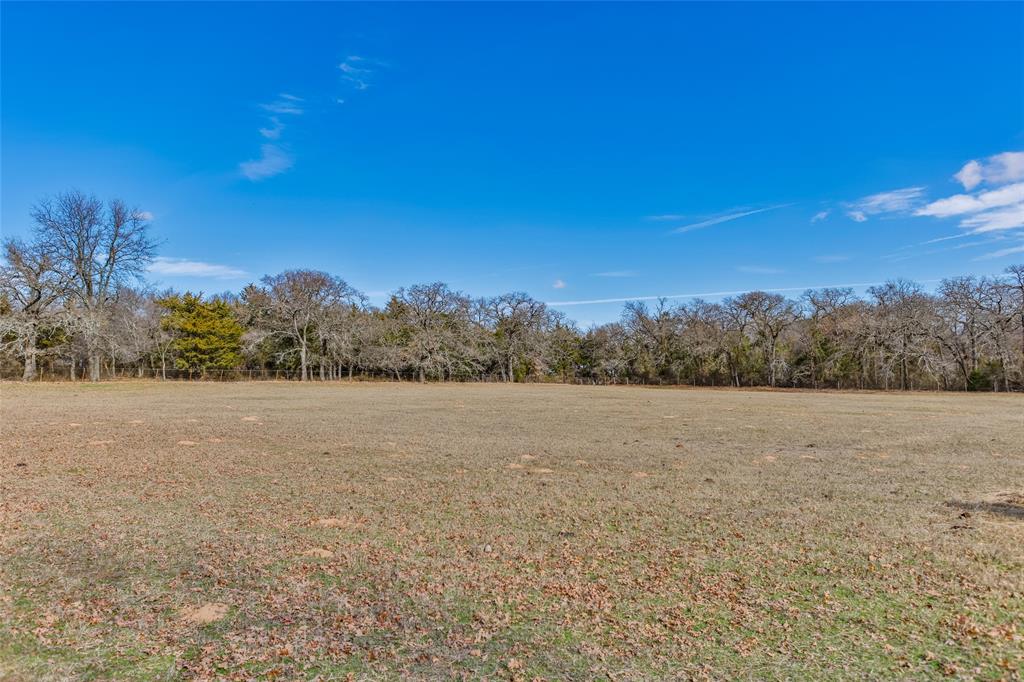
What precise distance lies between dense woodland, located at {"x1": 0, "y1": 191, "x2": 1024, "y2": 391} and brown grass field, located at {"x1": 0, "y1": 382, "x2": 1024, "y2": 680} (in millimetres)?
30304

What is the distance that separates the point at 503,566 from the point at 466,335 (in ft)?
153

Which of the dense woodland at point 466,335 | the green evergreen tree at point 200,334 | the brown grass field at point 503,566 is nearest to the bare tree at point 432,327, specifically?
the dense woodland at point 466,335

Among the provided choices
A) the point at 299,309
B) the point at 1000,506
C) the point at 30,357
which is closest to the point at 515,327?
the point at 299,309

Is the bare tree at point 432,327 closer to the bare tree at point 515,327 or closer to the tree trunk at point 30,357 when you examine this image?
the bare tree at point 515,327

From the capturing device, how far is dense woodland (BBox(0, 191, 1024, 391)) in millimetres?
33031

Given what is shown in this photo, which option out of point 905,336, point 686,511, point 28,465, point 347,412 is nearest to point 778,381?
point 905,336

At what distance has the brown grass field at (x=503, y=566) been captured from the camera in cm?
278

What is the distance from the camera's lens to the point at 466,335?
165ft

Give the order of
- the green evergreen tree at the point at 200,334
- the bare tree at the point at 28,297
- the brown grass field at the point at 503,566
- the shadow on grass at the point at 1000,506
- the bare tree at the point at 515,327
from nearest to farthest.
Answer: the brown grass field at the point at 503,566 → the shadow on grass at the point at 1000,506 → the bare tree at the point at 28,297 → the green evergreen tree at the point at 200,334 → the bare tree at the point at 515,327

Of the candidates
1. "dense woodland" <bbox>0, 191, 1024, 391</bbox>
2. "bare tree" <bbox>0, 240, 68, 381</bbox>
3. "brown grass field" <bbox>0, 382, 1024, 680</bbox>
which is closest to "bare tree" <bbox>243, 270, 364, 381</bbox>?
"dense woodland" <bbox>0, 191, 1024, 391</bbox>

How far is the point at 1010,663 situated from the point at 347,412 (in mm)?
16429

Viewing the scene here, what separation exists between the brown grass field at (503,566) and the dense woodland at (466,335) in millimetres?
30304

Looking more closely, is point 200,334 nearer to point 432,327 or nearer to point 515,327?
point 432,327

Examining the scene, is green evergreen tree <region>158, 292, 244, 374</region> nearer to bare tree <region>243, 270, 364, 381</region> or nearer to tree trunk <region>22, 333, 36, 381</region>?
bare tree <region>243, 270, 364, 381</region>
